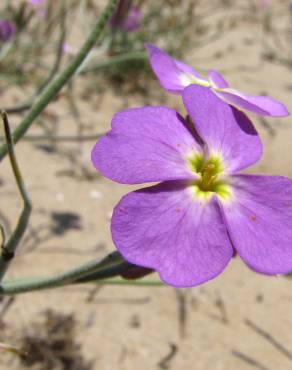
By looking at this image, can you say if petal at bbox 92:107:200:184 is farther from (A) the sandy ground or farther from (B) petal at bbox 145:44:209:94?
(A) the sandy ground

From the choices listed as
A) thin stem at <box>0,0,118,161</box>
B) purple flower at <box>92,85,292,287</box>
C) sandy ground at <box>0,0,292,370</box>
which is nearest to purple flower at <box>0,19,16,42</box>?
sandy ground at <box>0,0,292,370</box>

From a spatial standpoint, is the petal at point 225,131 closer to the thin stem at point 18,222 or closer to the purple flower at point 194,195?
the purple flower at point 194,195

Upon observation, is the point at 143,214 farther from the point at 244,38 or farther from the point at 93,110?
the point at 244,38

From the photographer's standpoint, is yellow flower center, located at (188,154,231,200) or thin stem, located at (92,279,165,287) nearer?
yellow flower center, located at (188,154,231,200)

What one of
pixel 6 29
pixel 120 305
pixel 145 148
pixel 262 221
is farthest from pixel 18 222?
pixel 6 29

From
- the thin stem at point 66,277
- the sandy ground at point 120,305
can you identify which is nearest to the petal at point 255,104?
the thin stem at point 66,277

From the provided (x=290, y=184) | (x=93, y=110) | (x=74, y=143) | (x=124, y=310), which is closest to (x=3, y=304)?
(x=124, y=310)

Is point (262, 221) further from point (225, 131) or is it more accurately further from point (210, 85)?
point (210, 85)
